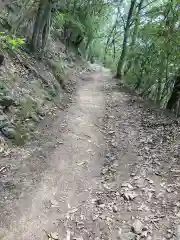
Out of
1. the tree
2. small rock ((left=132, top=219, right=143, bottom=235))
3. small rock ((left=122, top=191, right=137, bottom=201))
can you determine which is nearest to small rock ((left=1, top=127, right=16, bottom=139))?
small rock ((left=122, top=191, right=137, bottom=201))

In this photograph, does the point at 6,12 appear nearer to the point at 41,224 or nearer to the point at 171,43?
the point at 171,43

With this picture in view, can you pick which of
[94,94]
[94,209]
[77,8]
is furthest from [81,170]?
[77,8]

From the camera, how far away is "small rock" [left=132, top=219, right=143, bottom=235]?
5087mm

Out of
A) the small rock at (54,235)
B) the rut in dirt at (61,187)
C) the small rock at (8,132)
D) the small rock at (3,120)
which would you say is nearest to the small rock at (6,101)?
the small rock at (3,120)

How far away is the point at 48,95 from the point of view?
441 inches

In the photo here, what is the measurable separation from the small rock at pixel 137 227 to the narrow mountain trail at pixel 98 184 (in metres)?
0.02

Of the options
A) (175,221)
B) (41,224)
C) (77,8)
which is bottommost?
(41,224)

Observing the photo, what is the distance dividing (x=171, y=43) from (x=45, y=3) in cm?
582

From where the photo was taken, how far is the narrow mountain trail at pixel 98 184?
17.1ft

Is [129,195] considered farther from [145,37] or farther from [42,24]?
[42,24]

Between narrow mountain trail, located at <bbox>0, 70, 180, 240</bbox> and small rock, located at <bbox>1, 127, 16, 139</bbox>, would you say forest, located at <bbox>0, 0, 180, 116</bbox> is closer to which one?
narrow mountain trail, located at <bbox>0, 70, 180, 240</bbox>

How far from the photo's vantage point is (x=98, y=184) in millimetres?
6676

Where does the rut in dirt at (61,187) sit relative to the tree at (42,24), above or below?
below

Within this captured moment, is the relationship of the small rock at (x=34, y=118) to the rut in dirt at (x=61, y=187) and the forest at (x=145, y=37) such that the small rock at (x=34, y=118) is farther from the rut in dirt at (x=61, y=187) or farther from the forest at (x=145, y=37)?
the forest at (x=145, y=37)
